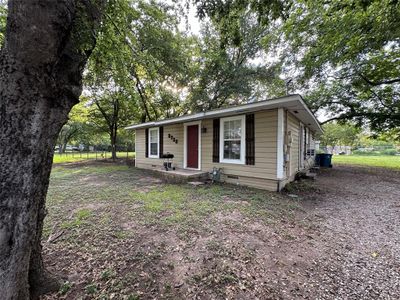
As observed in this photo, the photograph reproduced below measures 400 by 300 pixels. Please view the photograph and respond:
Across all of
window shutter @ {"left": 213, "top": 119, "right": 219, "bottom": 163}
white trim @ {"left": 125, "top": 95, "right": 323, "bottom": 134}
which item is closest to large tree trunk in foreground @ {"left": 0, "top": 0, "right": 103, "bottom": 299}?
white trim @ {"left": 125, "top": 95, "right": 323, "bottom": 134}

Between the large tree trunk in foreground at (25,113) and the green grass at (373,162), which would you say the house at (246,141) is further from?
the green grass at (373,162)

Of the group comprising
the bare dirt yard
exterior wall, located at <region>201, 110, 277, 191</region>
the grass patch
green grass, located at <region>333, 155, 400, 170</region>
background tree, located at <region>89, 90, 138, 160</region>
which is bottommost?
the bare dirt yard

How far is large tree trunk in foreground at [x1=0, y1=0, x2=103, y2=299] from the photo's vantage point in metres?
1.15

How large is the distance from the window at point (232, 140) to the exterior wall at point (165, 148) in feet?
7.90

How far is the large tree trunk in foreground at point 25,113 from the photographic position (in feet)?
3.79

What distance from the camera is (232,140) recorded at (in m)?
6.28

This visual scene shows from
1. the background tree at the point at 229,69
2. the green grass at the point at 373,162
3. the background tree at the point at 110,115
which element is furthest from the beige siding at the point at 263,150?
the green grass at the point at 373,162

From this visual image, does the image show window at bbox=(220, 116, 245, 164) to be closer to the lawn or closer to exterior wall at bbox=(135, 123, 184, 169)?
the lawn

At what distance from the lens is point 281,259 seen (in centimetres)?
226

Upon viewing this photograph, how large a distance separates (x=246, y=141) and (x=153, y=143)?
220 inches

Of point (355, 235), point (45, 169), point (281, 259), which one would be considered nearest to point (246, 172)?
point (355, 235)

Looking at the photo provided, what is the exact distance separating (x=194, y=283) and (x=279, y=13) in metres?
3.96

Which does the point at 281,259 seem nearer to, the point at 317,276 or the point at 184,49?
the point at 317,276

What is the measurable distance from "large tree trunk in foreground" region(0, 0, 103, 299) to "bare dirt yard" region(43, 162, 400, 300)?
2.95 ft
